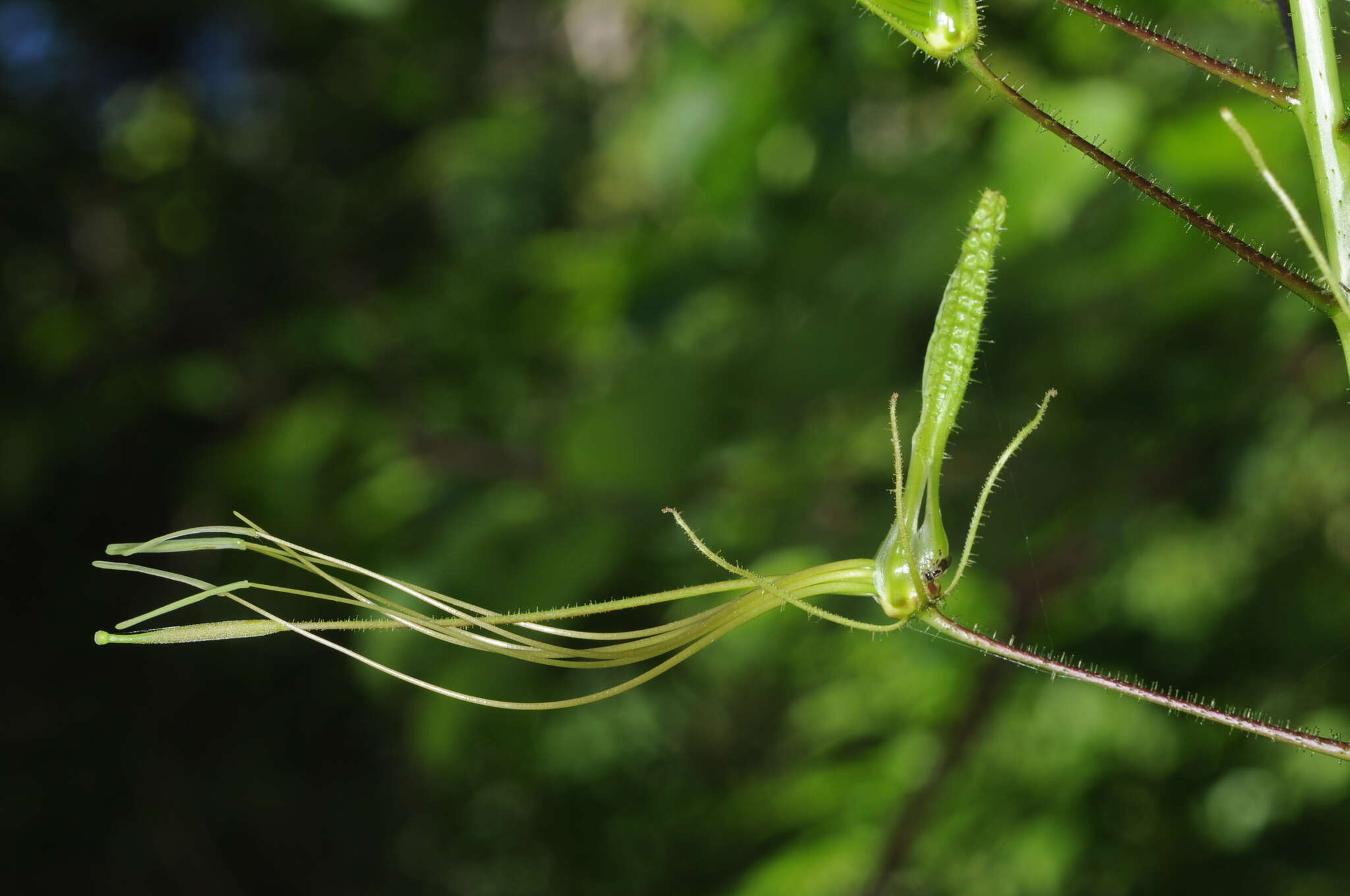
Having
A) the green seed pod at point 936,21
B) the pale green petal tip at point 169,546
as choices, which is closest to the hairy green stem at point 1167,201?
the green seed pod at point 936,21

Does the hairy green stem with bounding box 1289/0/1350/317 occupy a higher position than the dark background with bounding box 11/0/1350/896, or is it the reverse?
the dark background with bounding box 11/0/1350/896

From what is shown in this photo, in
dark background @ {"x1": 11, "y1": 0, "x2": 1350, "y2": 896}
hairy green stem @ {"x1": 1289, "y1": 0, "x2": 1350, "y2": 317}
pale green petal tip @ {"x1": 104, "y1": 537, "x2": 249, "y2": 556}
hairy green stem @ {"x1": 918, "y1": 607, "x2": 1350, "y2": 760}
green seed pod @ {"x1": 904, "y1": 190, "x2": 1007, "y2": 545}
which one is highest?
dark background @ {"x1": 11, "y1": 0, "x2": 1350, "y2": 896}

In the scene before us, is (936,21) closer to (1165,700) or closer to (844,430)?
(1165,700)

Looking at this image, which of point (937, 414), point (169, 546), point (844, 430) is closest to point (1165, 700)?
point (937, 414)

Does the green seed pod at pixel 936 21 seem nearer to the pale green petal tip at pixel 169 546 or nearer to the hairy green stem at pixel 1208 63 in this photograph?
the hairy green stem at pixel 1208 63

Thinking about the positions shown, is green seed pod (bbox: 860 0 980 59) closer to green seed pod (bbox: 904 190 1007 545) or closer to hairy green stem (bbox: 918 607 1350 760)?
green seed pod (bbox: 904 190 1007 545)

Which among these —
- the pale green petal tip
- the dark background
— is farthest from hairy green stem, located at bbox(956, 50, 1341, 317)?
the pale green petal tip

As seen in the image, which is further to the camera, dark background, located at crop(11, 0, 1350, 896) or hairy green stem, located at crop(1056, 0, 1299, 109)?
dark background, located at crop(11, 0, 1350, 896)
